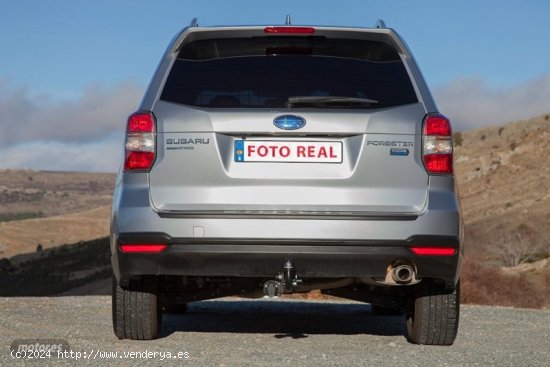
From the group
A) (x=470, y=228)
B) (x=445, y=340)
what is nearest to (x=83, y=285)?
(x=470, y=228)

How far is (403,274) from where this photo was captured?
257 inches

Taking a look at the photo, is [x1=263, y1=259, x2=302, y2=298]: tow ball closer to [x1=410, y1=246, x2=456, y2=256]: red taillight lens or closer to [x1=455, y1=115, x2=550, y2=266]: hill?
[x1=410, y1=246, x2=456, y2=256]: red taillight lens

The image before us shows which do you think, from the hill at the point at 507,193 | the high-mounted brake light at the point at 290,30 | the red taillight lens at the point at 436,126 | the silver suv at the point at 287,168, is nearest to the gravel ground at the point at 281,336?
the silver suv at the point at 287,168

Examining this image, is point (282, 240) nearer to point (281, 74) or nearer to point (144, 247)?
point (144, 247)

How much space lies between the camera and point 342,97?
657cm

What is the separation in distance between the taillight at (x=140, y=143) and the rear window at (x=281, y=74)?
0.24 m

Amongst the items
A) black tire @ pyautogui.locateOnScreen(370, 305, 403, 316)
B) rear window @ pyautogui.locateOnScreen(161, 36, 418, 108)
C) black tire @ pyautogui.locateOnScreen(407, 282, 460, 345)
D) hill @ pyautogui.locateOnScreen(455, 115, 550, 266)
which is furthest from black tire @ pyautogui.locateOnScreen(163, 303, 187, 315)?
hill @ pyautogui.locateOnScreen(455, 115, 550, 266)

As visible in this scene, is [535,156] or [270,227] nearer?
[270,227]

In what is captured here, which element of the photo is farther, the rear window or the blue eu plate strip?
the rear window

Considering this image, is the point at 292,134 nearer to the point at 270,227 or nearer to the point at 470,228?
the point at 270,227

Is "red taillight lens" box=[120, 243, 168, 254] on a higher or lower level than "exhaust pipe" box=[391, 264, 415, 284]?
higher

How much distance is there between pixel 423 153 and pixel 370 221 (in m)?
0.58

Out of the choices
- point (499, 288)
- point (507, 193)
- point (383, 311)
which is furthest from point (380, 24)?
point (507, 193)

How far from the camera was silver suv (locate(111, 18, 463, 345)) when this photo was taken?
631cm
